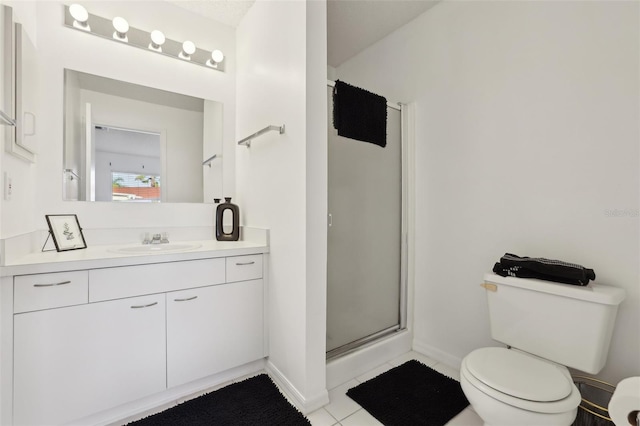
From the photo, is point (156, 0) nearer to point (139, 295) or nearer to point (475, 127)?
point (139, 295)

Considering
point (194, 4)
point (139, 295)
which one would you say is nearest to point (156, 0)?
point (194, 4)

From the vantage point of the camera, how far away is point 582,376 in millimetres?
1390

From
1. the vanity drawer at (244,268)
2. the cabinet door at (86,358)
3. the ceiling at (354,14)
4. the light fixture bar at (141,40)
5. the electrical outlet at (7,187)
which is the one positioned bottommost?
the cabinet door at (86,358)

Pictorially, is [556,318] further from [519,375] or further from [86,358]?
[86,358]

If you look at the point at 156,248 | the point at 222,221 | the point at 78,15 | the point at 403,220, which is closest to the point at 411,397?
the point at 403,220

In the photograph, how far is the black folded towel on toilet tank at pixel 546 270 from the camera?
1269 mm

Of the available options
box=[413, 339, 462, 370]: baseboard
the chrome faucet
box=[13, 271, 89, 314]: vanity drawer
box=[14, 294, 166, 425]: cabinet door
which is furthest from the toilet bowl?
the chrome faucet

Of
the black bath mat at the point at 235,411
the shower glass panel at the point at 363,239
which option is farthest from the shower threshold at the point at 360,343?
the black bath mat at the point at 235,411

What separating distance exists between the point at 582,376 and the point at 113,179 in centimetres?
282

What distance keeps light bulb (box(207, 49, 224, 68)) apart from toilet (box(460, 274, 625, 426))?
2331 mm

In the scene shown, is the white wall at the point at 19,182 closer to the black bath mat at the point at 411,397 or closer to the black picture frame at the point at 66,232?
the black picture frame at the point at 66,232

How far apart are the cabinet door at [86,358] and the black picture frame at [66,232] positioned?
1.55 feet

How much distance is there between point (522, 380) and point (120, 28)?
283 cm

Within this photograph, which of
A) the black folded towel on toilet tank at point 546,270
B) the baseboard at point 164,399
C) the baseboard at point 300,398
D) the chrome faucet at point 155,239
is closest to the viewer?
the black folded towel on toilet tank at point 546,270
